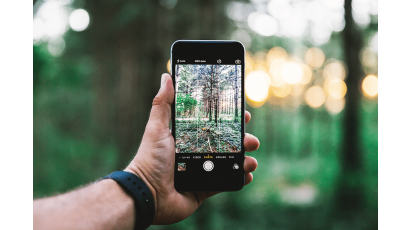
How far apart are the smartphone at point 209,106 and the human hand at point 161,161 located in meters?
0.06

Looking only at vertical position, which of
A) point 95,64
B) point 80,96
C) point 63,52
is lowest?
point 80,96

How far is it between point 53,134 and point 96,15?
2326 mm

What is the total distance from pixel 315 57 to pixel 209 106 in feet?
19.9

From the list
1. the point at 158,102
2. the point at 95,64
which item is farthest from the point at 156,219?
the point at 95,64

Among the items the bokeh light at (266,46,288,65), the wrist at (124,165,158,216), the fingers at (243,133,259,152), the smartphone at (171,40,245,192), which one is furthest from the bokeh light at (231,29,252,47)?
the wrist at (124,165,158,216)

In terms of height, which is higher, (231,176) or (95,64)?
(95,64)

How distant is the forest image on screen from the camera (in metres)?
1.51

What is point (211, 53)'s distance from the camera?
1541 mm

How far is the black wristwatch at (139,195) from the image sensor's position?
1.29 metres

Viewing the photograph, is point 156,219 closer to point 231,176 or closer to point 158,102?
point 231,176

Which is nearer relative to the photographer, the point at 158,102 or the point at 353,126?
the point at 158,102

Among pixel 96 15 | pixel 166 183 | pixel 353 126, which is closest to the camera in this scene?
pixel 166 183

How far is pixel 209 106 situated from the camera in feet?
5.02

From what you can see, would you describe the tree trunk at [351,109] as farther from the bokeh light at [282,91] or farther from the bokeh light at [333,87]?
the bokeh light at [282,91]
